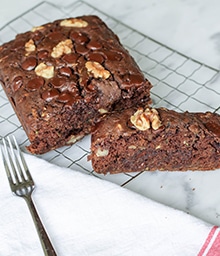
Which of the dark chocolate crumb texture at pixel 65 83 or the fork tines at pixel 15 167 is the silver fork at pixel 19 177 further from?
the dark chocolate crumb texture at pixel 65 83

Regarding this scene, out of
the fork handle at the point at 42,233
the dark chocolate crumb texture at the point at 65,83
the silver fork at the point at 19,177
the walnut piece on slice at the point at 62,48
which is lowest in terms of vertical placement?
the fork handle at the point at 42,233

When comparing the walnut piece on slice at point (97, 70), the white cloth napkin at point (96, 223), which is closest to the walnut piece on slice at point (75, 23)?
the walnut piece on slice at point (97, 70)

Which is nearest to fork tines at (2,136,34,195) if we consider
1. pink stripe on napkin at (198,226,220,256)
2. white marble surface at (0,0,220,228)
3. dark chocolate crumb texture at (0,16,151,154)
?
dark chocolate crumb texture at (0,16,151,154)

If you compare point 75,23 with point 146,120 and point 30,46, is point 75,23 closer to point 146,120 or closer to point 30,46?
point 30,46

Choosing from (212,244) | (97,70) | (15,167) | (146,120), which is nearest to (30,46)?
(97,70)

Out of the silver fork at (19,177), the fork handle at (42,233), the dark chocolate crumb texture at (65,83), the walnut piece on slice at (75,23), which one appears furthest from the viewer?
the walnut piece on slice at (75,23)

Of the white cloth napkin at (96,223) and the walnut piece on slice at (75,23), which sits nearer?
the white cloth napkin at (96,223)
